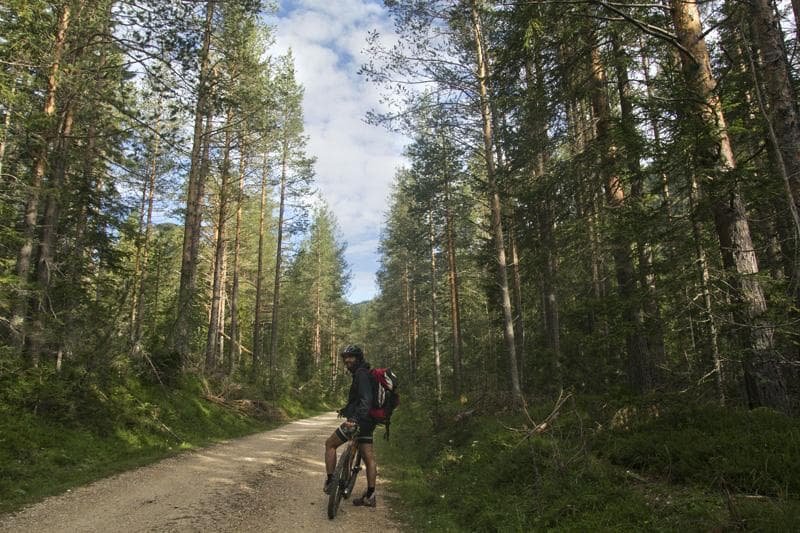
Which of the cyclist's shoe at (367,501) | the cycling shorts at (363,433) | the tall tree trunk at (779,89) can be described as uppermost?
the tall tree trunk at (779,89)

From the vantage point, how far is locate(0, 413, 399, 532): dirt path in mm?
4824

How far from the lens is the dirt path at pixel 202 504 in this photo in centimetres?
482

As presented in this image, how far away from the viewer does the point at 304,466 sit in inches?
349

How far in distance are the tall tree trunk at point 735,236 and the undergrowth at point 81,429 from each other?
903 cm

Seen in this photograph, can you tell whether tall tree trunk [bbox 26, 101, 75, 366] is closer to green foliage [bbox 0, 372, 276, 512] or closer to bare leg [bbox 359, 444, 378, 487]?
green foliage [bbox 0, 372, 276, 512]

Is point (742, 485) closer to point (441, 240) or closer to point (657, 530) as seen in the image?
point (657, 530)

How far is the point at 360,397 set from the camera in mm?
5762

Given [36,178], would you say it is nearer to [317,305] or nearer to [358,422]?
[358,422]

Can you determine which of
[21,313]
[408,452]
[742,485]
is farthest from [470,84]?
[21,313]

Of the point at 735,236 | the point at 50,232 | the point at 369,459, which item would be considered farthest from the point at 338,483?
the point at 50,232

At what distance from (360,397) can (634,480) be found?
3356mm

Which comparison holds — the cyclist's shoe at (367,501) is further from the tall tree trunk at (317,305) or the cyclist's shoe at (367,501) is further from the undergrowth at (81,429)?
the tall tree trunk at (317,305)

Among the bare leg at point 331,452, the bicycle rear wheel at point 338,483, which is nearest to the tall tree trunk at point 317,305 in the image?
the bare leg at point 331,452

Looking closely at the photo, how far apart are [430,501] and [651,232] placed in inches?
205
